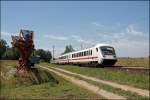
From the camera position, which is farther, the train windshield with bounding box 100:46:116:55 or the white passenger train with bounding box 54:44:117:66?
the train windshield with bounding box 100:46:116:55

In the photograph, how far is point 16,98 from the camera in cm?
1459

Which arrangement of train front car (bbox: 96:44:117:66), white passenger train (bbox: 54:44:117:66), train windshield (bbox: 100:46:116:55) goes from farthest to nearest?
train windshield (bbox: 100:46:116:55) < white passenger train (bbox: 54:44:117:66) < train front car (bbox: 96:44:117:66)

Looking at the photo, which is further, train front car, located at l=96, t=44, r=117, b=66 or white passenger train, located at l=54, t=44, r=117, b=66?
white passenger train, located at l=54, t=44, r=117, b=66

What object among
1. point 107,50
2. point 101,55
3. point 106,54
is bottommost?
point 101,55

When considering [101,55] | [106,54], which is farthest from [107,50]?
[101,55]

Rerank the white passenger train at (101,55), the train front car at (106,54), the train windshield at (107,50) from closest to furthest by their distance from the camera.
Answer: the train front car at (106,54) < the white passenger train at (101,55) < the train windshield at (107,50)

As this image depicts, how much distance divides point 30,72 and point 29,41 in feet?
8.40

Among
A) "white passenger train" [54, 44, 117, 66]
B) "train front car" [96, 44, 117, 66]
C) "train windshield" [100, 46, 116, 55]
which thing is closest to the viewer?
"train front car" [96, 44, 117, 66]

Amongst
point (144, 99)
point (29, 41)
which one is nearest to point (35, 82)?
point (29, 41)

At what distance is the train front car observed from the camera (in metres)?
38.2

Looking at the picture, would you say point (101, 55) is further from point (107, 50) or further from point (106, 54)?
point (107, 50)

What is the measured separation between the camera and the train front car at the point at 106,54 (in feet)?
Result: 125

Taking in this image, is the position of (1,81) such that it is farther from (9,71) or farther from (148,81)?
(148,81)

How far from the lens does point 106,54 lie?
3878 cm
